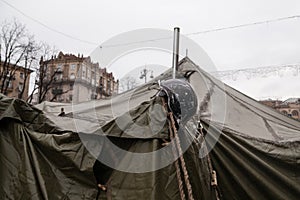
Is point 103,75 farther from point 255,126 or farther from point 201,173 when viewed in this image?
point 201,173

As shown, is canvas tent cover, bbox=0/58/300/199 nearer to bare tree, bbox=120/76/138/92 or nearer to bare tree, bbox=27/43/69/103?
bare tree, bbox=120/76/138/92

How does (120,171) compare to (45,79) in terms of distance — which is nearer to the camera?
(120,171)

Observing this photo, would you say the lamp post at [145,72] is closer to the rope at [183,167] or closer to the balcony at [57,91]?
the rope at [183,167]

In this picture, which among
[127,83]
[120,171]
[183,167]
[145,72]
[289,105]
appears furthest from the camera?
[289,105]

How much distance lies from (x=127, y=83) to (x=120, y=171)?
2.55 meters

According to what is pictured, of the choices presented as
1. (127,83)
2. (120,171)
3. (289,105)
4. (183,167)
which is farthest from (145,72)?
(289,105)

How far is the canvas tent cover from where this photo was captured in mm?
2031

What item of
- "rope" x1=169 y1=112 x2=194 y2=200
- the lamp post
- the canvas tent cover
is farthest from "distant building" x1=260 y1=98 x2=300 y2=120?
"rope" x1=169 y1=112 x2=194 y2=200

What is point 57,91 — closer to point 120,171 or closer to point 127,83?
point 127,83

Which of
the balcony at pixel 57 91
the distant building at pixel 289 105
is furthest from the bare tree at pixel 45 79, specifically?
the distant building at pixel 289 105

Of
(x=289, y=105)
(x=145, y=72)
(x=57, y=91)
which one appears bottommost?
(x=145, y=72)

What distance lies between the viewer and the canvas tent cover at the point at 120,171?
203cm

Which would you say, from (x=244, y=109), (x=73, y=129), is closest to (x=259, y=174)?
(x=244, y=109)

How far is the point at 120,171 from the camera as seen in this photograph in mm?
2076
